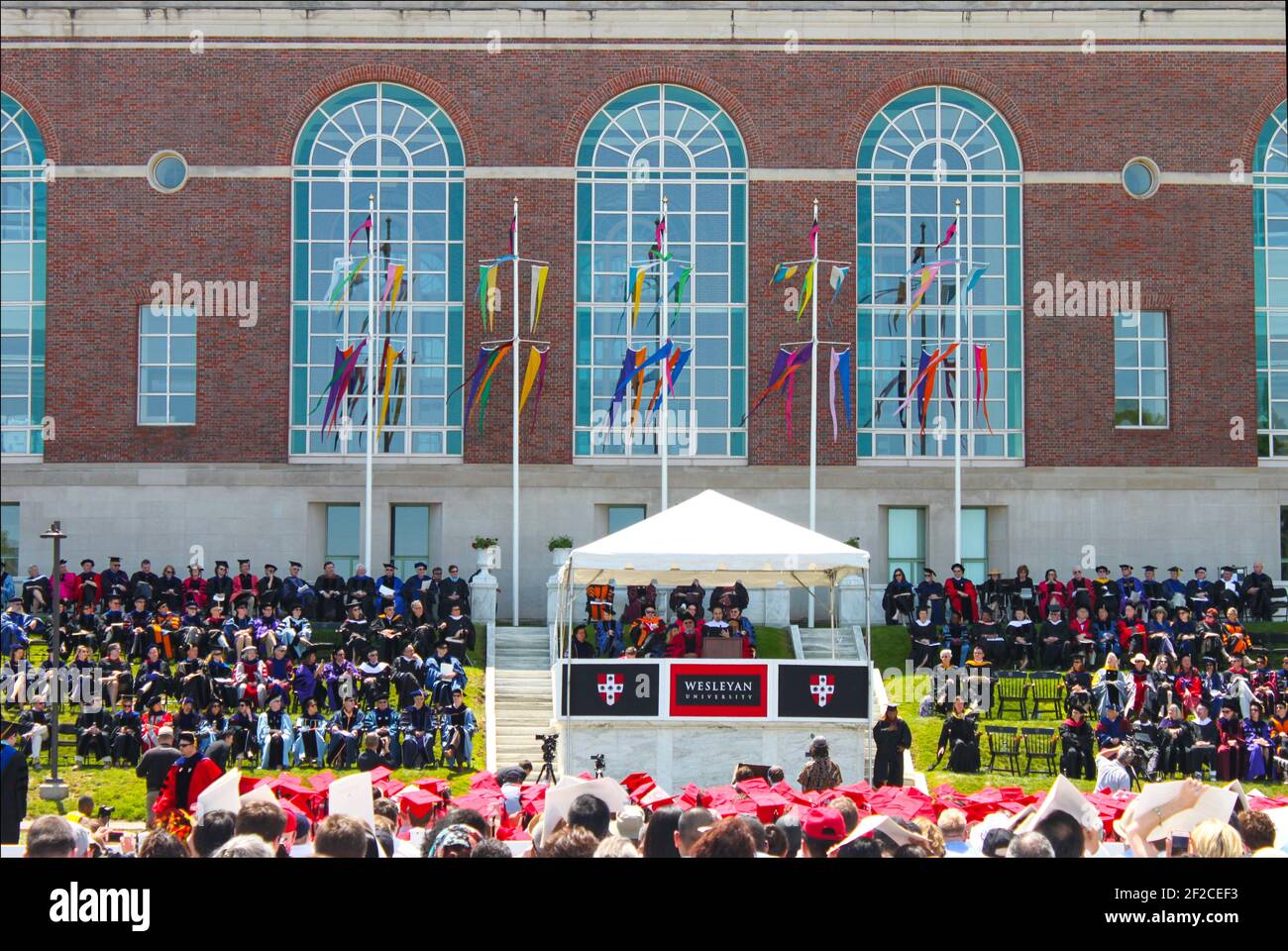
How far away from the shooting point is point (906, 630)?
33.2 metres

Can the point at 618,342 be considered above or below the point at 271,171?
below

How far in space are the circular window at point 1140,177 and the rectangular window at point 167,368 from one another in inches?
849

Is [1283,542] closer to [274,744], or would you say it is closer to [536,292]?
[536,292]

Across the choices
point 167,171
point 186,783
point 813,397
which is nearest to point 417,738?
point 186,783

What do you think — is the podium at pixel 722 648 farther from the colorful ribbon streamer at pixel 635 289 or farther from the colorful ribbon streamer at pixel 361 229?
the colorful ribbon streamer at pixel 361 229

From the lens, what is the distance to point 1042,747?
1014 inches

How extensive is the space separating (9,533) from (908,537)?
2065 cm

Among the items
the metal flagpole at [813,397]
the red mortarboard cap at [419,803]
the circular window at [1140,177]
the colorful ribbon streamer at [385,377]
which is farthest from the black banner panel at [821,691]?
the circular window at [1140,177]

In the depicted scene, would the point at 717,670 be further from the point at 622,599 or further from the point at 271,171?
the point at 271,171

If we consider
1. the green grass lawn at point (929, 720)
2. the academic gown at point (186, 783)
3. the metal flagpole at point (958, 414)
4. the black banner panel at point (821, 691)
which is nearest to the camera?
the academic gown at point (186, 783)

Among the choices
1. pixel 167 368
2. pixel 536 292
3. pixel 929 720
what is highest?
pixel 536 292

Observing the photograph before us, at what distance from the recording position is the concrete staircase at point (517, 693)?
27125mm
